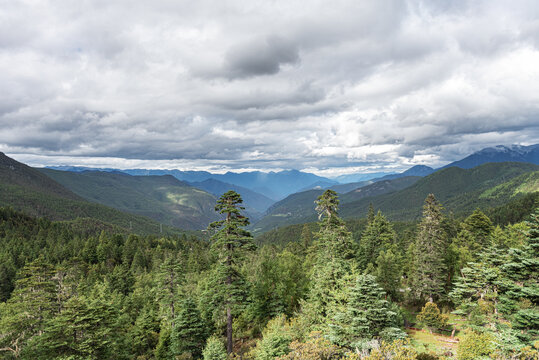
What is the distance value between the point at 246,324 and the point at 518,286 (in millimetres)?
33389

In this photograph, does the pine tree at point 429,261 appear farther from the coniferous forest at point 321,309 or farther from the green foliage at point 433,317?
the green foliage at point 433,317

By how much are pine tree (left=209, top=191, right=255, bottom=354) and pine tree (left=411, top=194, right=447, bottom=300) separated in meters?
29.8

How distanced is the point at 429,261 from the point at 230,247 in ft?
107

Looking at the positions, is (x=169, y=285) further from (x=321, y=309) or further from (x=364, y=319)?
(x=364, y=319)

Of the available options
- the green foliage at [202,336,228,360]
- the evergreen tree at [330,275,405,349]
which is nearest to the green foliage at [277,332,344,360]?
the evergreen tree at [330,275,405,349]

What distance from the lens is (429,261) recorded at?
4222cm

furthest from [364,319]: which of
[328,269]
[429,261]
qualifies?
[429,261]

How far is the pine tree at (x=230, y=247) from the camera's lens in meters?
29.5

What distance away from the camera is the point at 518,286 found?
71.7 ft

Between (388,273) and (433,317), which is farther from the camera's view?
(388,273)

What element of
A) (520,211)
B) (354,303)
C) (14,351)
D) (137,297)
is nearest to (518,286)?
(354,303)

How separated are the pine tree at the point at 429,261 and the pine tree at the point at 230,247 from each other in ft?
97.6

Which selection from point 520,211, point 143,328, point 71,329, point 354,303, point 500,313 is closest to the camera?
point 354,303

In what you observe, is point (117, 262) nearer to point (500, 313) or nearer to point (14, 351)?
point (14, 351)
